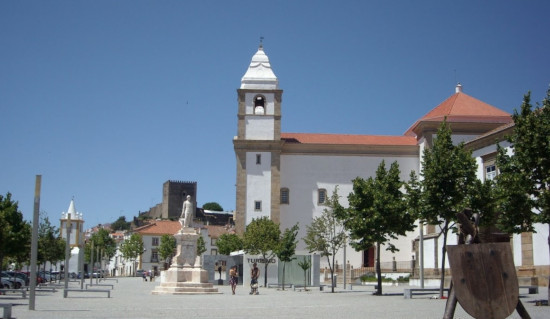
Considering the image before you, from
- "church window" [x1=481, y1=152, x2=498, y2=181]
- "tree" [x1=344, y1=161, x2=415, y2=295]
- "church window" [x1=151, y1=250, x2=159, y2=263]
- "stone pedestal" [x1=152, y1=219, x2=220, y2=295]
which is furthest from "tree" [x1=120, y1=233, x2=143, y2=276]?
"tree" [x1=344, y1=161, x2=415, y2=295]

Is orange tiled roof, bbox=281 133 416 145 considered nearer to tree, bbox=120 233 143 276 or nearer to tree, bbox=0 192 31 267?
tree, bbox=0 192 31 267

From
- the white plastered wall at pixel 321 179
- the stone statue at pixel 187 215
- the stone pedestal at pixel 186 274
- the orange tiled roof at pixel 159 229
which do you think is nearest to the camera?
the stone pedestal at pixel 186 274

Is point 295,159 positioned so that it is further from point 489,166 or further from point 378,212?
point 378,212

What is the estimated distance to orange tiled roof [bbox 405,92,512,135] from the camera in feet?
189

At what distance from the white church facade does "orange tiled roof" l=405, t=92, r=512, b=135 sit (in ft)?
0.29

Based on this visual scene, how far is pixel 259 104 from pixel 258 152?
16.1ft

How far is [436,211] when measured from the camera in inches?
950

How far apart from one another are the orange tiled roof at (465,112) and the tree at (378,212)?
2753cm

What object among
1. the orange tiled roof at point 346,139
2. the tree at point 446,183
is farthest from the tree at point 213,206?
the tree at point 446,183

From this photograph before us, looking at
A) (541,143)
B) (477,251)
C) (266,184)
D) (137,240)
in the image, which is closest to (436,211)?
(541,143)

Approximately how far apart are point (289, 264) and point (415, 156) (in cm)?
2165

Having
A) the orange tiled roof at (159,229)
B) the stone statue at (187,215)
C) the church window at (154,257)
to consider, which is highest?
the orange tiled roof at (159,229)

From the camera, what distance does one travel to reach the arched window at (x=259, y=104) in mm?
63328

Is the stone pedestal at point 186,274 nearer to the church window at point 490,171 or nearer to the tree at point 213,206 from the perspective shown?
the church window at point 490,171
